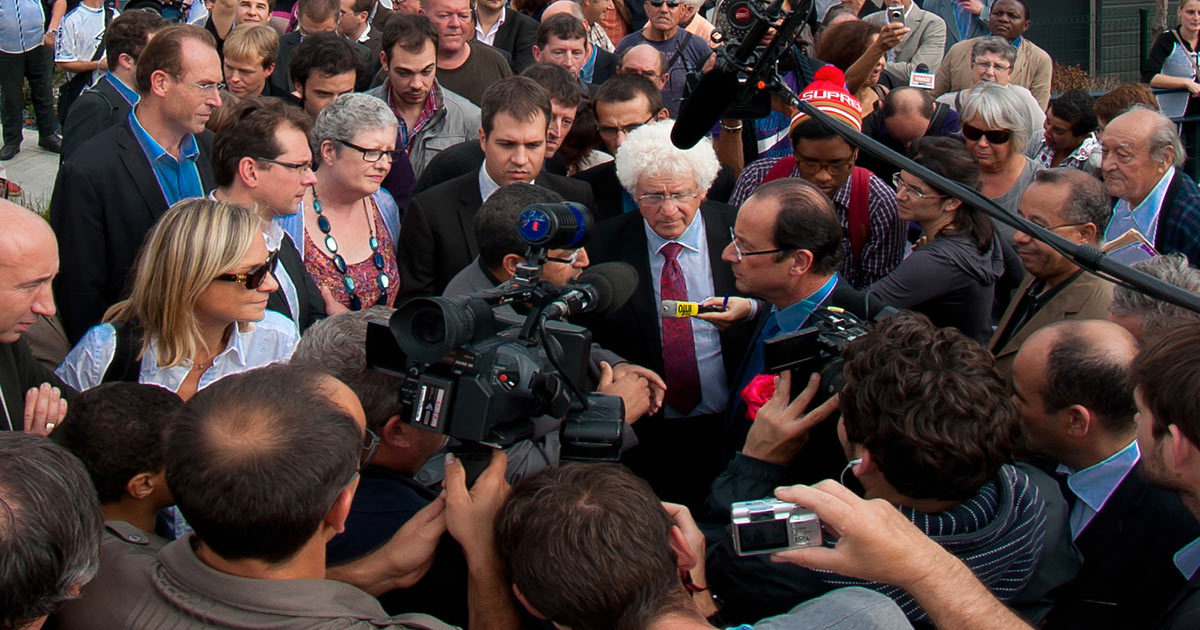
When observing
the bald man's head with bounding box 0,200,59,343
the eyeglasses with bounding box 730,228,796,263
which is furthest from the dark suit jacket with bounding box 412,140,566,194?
the bald man's head with bounding box 0,200,59,343

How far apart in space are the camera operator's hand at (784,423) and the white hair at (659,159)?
1.42 metres

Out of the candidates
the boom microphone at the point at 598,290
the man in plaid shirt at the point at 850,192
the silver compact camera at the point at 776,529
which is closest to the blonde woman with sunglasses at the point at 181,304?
the boom microphone at the point at 598,290

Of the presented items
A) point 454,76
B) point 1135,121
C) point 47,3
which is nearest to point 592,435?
point 1135,121

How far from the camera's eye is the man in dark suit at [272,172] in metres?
3.79

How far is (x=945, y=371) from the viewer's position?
215 centimetres

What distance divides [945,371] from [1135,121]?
325 cm

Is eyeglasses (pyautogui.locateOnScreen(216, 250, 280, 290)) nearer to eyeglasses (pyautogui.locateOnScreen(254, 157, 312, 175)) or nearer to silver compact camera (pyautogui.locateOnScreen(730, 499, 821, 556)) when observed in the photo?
eyeglasses (pyautogui.locateOnScreen(254, 157, 312, 175))

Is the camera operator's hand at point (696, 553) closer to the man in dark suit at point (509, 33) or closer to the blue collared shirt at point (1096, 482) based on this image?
the blue collared shirt at point (1096, 482)

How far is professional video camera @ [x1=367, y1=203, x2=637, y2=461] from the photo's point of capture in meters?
1.99

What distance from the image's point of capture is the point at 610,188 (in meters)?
4.83

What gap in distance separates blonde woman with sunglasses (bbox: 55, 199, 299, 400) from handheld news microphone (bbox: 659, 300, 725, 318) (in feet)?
4.15

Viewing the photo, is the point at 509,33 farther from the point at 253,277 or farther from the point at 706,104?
the point at 706,104

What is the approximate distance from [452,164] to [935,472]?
10.4 feet

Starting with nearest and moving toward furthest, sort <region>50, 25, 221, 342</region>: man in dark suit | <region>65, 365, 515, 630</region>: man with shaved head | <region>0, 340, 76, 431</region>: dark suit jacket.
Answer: <region>65, 365, 515, 630</region>: man with shaved head
<region>0, 340, 76, 431</region>: dark suit jacket
<region>50, 25, 221, 342</region>: man in dark suit
